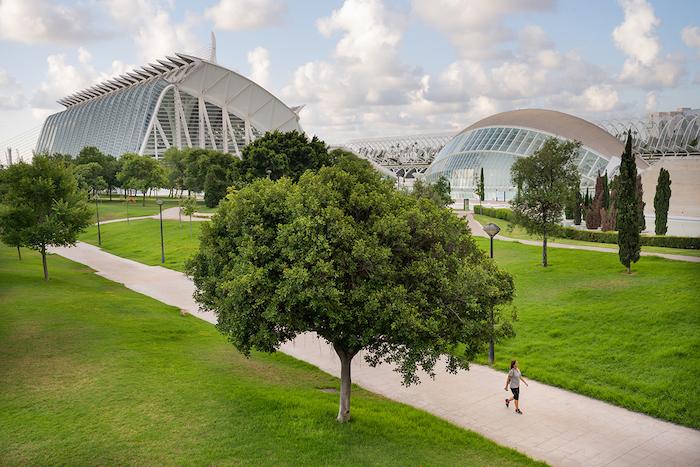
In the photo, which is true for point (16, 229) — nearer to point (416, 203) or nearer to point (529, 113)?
point (416, 203)

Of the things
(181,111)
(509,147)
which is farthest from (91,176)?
(509,147)

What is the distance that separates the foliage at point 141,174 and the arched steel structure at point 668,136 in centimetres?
8071

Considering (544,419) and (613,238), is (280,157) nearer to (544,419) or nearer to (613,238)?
(613,238)

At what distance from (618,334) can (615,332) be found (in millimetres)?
176

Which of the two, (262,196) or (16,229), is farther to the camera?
(16,229)

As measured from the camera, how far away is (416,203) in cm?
1243

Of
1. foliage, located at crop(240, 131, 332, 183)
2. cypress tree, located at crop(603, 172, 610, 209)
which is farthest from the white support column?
cypress tree, located at crop(603, 172, 610, 209)

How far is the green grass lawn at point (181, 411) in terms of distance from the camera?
1112 centimetres

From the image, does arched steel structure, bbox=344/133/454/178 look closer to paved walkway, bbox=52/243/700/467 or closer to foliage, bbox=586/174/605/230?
foliage, bbox=586/174/605/230

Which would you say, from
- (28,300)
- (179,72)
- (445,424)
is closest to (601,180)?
(445,424)

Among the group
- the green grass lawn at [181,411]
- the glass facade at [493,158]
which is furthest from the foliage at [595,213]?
the green grass lawn at [181,411]

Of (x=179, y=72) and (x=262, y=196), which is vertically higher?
(x=179, y=72)

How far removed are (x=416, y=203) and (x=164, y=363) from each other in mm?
8988

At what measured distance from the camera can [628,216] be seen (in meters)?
23.5
